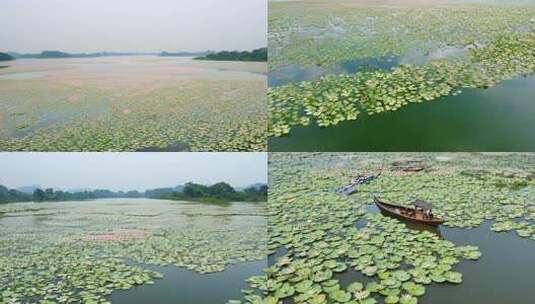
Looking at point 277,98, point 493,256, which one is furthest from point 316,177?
point 493,256

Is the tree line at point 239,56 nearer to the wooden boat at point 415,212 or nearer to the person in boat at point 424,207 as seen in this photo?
the wooden boat at point 415,212

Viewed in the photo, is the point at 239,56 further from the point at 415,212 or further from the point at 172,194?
the point at 415,212

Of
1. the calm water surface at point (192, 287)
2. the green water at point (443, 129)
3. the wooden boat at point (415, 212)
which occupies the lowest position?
the calm water surface at point (192, 287)

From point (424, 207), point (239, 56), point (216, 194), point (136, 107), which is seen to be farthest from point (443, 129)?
point (136, 107)

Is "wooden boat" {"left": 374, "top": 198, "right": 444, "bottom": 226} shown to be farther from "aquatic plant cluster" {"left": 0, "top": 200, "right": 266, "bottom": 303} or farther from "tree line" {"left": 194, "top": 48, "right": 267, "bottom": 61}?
"tree line" {"left": 194, "top": 48, "right": 267, "bottom": 61}

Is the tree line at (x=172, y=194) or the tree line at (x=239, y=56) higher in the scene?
the tree line at (x=239, y=56)

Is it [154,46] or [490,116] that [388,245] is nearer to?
[490,116]

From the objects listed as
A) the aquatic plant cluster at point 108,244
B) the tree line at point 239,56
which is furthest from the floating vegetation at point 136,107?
the aquatic plant cluster at point 108,244
